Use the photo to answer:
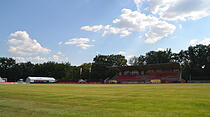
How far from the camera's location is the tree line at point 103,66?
106225mm

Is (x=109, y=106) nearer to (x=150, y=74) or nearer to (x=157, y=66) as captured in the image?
(x=157, y=66)

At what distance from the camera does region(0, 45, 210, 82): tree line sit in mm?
106225

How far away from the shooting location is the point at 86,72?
396 ft

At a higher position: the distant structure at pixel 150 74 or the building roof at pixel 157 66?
the building roof at pixel 157 66

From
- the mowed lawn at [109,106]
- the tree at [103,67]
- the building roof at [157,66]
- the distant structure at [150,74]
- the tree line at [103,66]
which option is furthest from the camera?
the tree at [103,67]

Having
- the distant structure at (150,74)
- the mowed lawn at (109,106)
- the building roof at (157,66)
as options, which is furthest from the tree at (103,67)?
the mowed lawn at (109,106)

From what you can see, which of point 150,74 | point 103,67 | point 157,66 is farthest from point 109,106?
point 103,67

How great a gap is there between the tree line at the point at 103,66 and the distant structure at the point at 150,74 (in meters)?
9.58

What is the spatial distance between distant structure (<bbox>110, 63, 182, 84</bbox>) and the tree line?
31.4 ft

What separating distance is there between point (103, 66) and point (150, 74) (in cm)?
3276

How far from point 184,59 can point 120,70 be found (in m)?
37.7

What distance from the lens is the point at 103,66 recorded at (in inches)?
4796

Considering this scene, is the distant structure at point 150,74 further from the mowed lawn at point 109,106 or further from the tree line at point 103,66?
the mowed lawn at point 109,106

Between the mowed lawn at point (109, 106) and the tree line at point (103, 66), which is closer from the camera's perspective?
the mowed lawn at point (109, 106)
